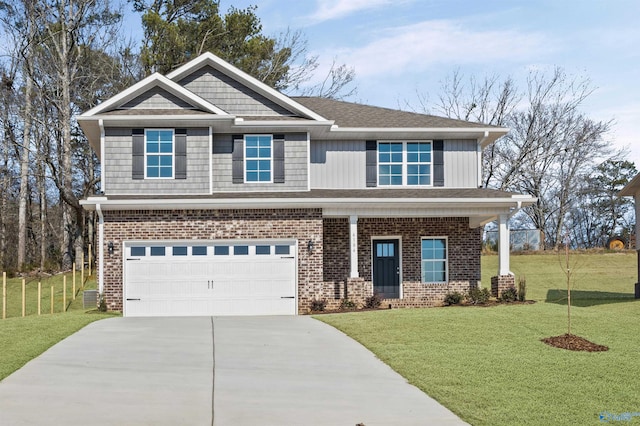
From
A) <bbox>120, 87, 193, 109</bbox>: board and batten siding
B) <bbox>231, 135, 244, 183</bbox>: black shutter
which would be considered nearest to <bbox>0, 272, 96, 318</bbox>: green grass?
<bbox>120, 87, 193, 109</bbox>: board and batten siding

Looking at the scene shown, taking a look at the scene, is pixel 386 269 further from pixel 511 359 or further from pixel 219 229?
pixel 511 359

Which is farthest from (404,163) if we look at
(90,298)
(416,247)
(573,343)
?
(573,343)

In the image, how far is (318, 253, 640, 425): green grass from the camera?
10.1 meters

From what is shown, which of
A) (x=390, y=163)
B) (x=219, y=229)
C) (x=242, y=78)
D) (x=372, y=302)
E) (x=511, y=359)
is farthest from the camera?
(x=390, y=163)

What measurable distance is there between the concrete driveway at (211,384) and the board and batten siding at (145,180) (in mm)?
6325

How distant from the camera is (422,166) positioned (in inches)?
971

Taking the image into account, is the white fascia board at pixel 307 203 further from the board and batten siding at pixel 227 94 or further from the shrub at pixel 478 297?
the board and batten siding at pixel 227 94

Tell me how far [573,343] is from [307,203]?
894 centimetres

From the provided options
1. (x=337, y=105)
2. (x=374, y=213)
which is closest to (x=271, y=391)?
(x=374, y=213)

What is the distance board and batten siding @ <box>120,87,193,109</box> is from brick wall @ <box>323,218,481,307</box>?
5591 mm

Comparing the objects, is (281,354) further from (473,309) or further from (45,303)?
(45,303)

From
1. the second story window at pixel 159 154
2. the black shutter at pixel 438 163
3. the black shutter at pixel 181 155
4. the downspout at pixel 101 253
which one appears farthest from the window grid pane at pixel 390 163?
the downspout at pixel 101 253

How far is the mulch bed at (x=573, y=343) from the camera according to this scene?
571 inches

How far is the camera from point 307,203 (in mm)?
21641
